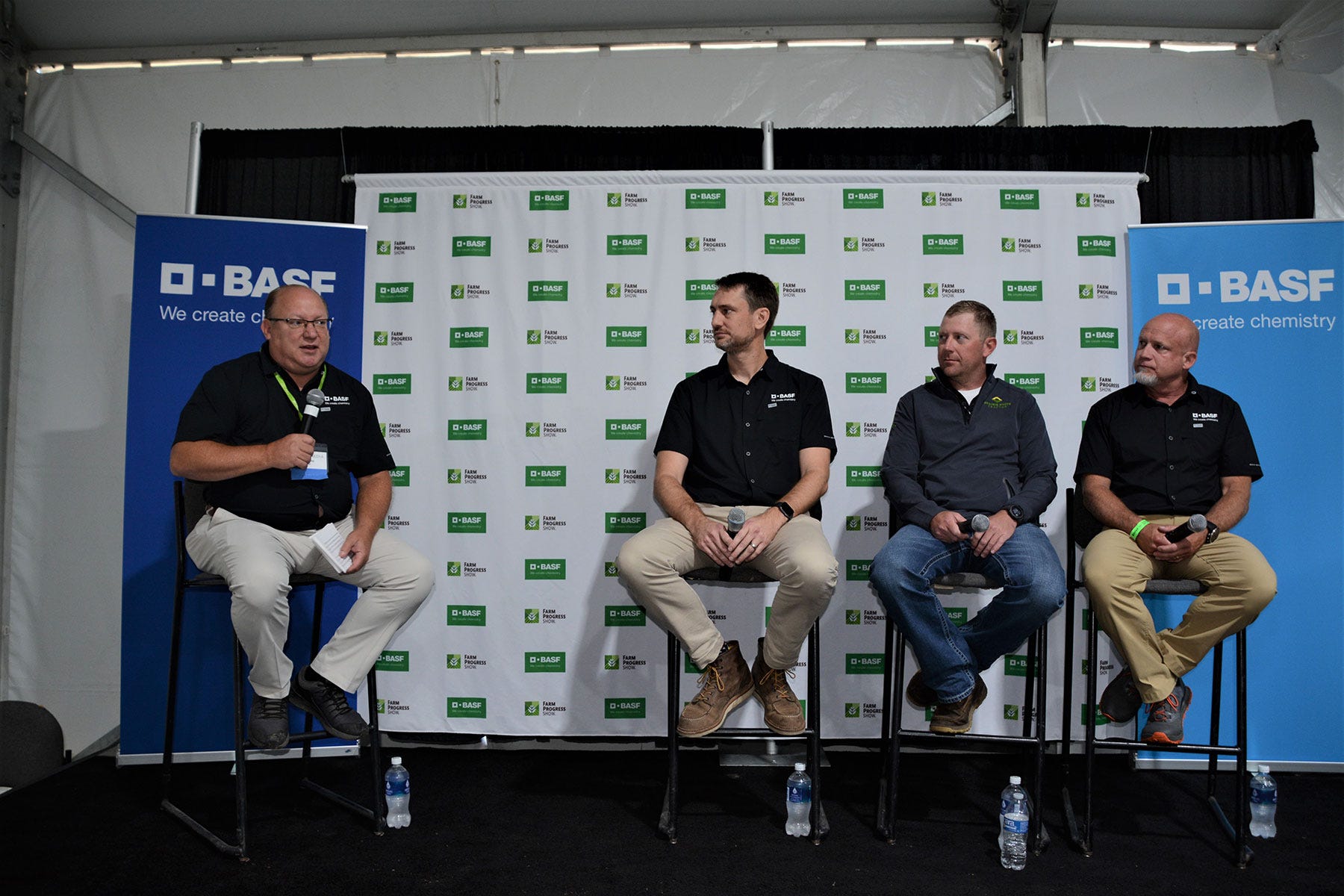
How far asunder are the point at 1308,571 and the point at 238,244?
437cm

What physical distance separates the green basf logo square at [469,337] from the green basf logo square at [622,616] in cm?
122

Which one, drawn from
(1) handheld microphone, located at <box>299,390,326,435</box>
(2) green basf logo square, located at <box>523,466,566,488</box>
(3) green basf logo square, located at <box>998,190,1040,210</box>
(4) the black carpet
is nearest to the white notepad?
(1) handheld microphone, located at <box>299,390,326,435</box>

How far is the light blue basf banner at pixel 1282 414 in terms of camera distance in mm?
3305

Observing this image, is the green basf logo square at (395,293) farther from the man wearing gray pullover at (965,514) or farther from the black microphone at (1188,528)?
the black microphone at (1188,528)

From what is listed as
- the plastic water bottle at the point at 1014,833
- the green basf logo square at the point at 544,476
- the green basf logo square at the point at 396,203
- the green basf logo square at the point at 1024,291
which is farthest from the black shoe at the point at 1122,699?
the green basf logo square at the point at 396,203

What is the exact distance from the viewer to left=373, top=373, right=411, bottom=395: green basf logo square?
3.66 m

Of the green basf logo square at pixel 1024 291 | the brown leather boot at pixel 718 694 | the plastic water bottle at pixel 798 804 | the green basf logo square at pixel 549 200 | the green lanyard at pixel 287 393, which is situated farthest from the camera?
the green basf logo square at pixel 549 200

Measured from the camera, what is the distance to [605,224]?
372cm

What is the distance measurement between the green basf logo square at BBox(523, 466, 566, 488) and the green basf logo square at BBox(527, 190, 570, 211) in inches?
43.8

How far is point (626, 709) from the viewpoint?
3.52 meters

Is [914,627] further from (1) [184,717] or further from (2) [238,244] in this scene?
(2) [238,244]

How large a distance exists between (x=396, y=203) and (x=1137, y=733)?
344 cm

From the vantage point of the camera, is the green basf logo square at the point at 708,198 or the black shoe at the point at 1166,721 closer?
the black shoe at the point at 1166,721

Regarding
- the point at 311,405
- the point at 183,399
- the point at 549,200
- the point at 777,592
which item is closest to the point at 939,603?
the point at 777,592
